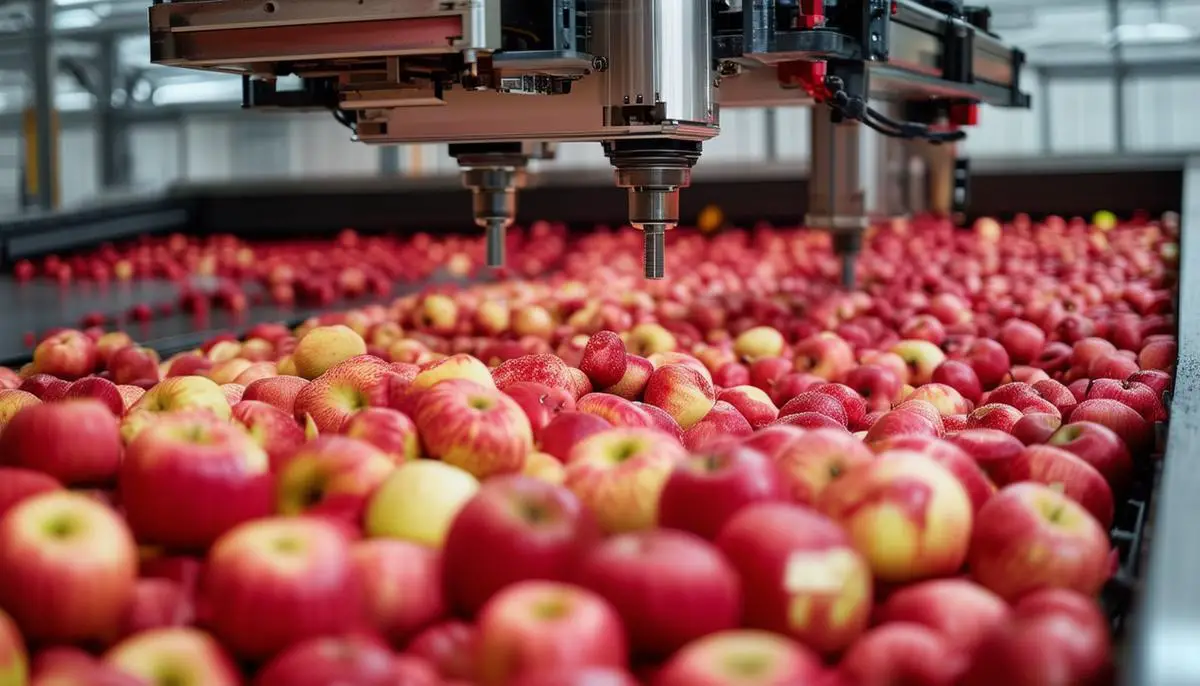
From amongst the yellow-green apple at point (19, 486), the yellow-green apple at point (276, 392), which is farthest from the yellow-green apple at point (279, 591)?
the yellow-green apple at point (276, 392)

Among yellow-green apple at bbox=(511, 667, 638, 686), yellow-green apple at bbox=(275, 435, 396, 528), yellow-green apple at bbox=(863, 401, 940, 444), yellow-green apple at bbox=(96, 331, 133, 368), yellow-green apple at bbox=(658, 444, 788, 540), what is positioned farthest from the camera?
yellow-green apple at bbox=(96, 331, 133, 368)

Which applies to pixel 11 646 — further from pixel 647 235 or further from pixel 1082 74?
pixel 1082 74

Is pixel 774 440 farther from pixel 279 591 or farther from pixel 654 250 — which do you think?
pixel 654 250

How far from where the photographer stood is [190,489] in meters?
1.05

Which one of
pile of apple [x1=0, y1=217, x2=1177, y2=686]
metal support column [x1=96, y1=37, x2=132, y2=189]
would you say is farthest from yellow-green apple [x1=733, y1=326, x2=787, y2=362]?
metal support column [x1=96, y1=37, x2=132, y2=189]

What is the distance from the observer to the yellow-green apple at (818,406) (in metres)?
1.80

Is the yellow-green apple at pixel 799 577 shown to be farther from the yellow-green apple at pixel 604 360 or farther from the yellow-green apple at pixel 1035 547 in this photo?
the yellow-green apple at pixel 604 360

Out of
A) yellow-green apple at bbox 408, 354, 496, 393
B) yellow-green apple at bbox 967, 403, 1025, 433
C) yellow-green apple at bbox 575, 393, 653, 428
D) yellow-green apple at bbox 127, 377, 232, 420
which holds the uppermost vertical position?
yellow-green apple at bbox 408, 354, 496, 393

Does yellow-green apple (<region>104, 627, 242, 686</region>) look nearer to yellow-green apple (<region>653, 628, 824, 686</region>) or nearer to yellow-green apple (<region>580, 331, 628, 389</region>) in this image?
yellow-green apple (<region>653, 628, 824, 686</region>)

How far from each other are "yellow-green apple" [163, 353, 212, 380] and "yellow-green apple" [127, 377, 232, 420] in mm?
793

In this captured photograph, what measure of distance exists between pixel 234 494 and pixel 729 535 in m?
0.40

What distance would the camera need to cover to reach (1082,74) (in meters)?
11.6

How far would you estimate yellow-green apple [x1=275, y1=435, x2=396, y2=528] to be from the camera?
1.13m

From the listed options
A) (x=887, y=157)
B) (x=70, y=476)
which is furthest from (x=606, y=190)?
(x=70, y=476)
